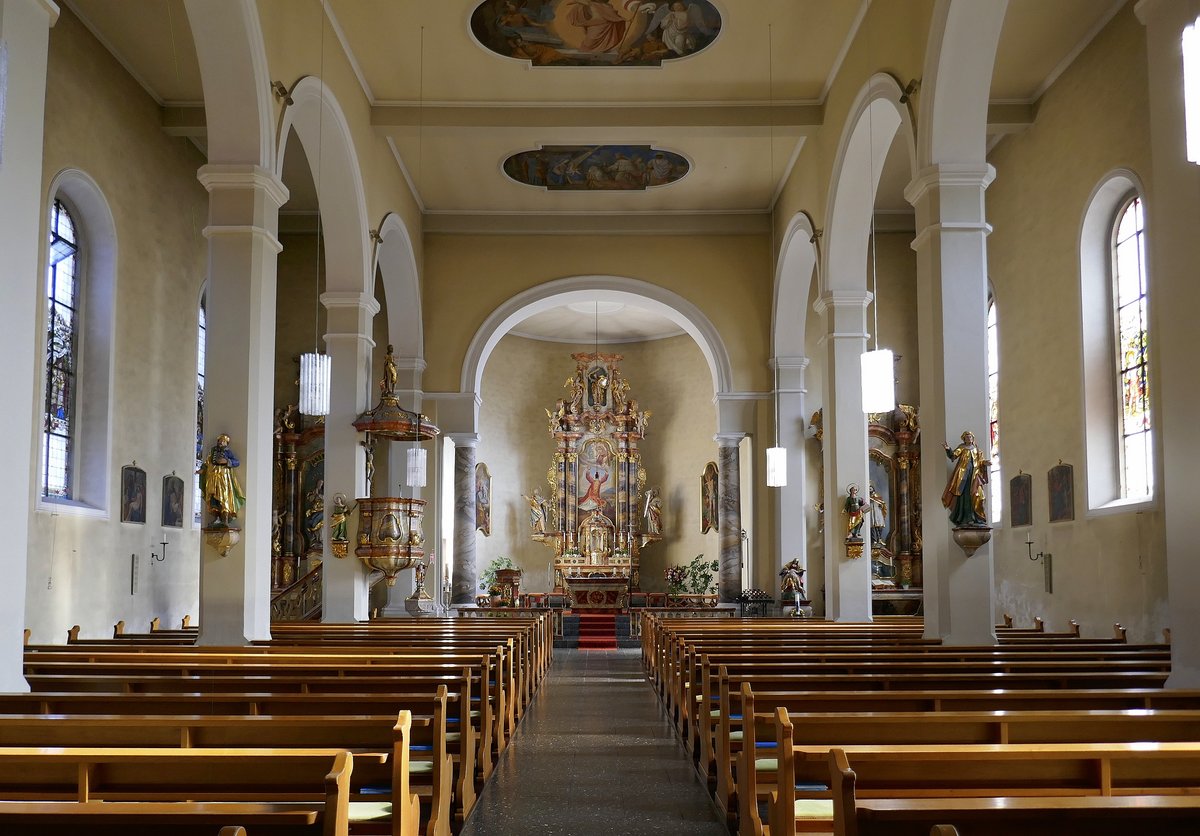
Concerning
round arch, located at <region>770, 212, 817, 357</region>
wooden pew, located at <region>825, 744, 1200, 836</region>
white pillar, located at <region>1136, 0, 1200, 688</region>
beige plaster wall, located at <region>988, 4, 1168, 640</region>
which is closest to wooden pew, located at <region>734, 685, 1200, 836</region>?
wooden pew, located at <region>825, 744, 1200, 836</region>

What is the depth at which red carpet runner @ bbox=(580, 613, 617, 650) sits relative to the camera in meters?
18.0

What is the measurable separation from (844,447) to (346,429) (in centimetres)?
576

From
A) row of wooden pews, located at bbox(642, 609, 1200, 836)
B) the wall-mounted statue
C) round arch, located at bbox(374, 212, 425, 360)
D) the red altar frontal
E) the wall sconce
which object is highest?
round arch, located at bbox(374, 212, 425, 360)

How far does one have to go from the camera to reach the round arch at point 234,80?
28.9 feet

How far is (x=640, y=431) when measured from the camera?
24.8 meters

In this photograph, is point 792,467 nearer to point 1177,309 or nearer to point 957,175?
point 957,175

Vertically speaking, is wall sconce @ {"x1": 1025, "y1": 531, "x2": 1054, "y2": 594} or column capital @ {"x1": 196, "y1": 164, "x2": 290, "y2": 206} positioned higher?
column capital @ {"x1": 196, "y1": 164, "x2": 290, "y2": 206}

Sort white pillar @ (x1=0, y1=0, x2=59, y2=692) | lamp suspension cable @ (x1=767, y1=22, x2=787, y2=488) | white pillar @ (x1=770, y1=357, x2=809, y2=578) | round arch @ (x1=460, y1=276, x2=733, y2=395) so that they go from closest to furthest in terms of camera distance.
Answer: white pillar @ (x1=0, y1=0, x2=59, y2=692)
lamp suspension cable @ (x1=767, y1=22, x2=787, y2=488)
white pillar @ (x1=770, y1=357, x2=809, y2=578)
round arch @ (x1=460, y1=276, x2=733, y2=395)

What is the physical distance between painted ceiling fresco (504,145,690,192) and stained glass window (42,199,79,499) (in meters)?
5.97

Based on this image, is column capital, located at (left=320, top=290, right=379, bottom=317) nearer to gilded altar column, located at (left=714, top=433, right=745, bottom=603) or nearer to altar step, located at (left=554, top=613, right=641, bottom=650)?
gilded altar column, located at (left=714, top=433, right=745, bottom=603)

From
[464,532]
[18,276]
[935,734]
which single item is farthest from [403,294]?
[935,734]

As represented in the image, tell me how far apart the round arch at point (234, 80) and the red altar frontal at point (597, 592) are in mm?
13730

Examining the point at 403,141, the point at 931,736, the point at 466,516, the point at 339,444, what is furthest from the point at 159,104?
the point at 931,736

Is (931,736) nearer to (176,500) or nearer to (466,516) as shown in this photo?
(176,500)
